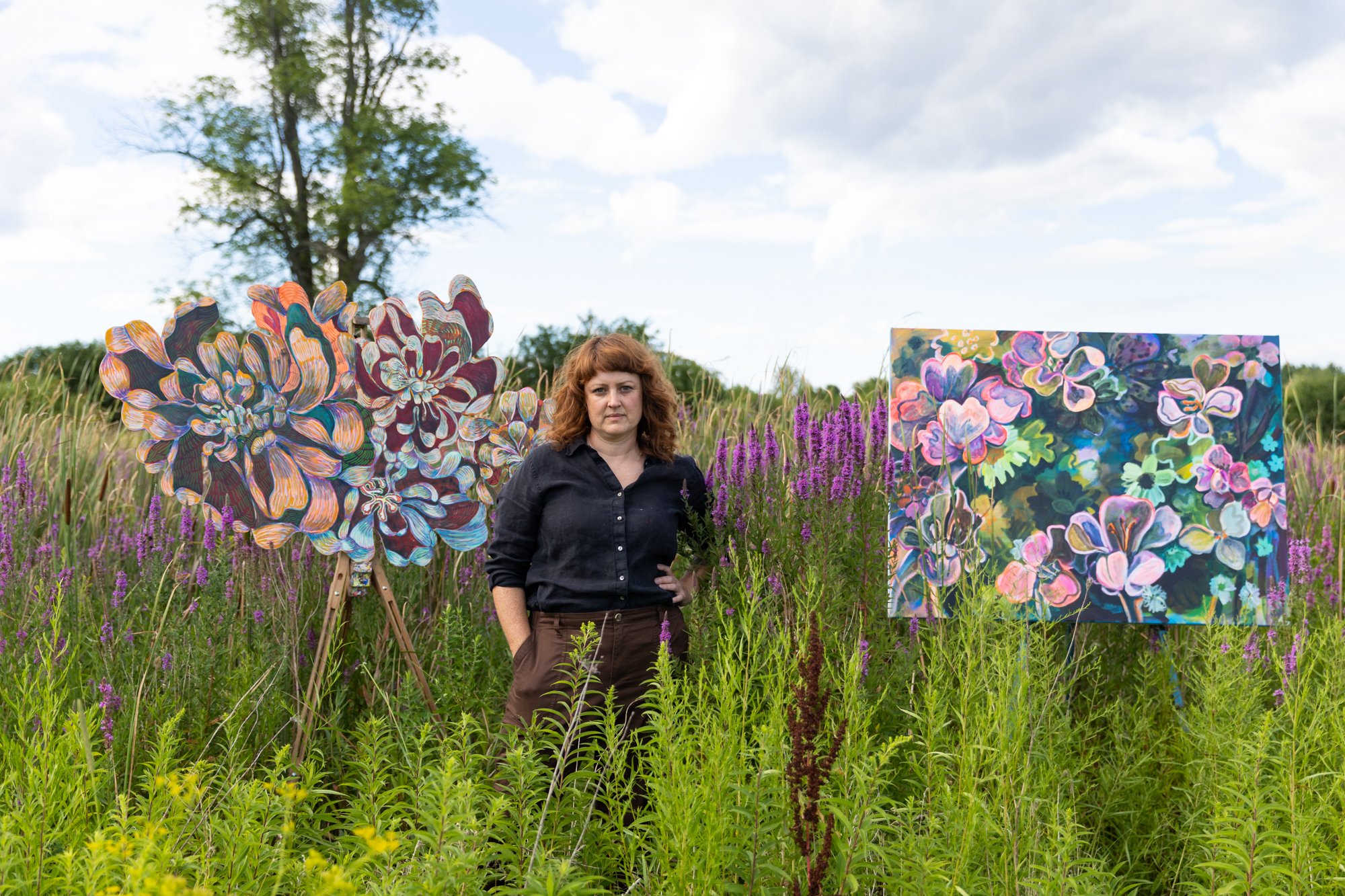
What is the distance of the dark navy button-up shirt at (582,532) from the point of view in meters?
2.99

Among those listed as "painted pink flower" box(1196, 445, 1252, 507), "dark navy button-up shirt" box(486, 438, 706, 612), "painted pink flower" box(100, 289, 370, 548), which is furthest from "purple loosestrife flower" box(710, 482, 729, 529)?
"painted pink flower" box(1196, 445, 1252, 507)

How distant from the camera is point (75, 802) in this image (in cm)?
216

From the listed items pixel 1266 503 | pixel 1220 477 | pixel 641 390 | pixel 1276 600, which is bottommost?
pixel 1276 600

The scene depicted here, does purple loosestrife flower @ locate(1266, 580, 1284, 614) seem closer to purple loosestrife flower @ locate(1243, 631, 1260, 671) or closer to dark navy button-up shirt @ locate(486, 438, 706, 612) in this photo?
purple loosestrife flower @ locate(1243, 631, 1260, 671)

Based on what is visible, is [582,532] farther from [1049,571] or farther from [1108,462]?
[1108,462]

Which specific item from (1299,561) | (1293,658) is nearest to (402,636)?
(1293,658)

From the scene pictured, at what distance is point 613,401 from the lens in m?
3.06

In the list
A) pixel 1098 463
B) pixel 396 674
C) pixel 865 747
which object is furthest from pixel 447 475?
pixel 1098 463

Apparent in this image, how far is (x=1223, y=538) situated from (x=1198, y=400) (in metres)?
0.61

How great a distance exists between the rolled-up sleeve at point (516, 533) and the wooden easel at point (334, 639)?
534 millimetres

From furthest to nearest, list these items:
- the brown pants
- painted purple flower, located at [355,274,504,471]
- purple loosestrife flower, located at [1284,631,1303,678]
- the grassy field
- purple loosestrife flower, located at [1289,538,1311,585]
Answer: purple loosestrife flower, located at [1289,538,1311,585] → painted purple flower, located at [355,274,504,471] → purple loosestrife flower, located at [1284,631,1303,678] → the brown pants → the grassy field

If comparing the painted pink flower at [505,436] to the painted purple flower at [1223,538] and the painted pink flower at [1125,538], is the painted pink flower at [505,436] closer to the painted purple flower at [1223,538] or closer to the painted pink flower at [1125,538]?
the painted pink flower at [1125,538]

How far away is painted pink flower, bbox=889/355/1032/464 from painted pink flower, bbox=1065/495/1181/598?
0.51 metres

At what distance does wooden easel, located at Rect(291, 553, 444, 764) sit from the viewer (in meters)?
3.31
